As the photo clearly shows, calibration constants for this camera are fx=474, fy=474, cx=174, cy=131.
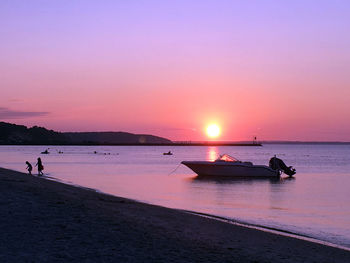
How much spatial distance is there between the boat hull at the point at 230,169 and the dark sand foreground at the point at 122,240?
107ft

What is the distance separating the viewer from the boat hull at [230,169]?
4906 centimetres

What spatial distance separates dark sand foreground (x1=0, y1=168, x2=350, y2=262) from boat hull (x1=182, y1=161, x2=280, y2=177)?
3276 cm

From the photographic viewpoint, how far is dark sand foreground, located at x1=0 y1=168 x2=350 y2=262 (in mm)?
9742

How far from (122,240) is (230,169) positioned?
38.4 m

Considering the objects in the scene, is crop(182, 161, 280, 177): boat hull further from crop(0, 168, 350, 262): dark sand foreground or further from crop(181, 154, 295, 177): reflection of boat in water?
crop(0, 168, 350, 262): dark sand foreground

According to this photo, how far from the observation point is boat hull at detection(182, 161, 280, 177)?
161 ft

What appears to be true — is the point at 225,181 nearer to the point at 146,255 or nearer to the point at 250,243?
the point at 250,243

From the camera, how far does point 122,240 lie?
1122 centimetres

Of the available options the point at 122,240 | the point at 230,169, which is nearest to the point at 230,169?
the point at 230,169

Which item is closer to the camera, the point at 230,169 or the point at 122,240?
the point at 122,240

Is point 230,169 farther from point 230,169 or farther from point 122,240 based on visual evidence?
point 122,240

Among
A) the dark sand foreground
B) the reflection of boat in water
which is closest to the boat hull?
the reflection of boat in water

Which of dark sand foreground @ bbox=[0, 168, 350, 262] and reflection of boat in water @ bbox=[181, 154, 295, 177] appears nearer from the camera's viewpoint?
dark sand foreground @ bbox=[0, 168, 350, 262]

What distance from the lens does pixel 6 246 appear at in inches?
388
